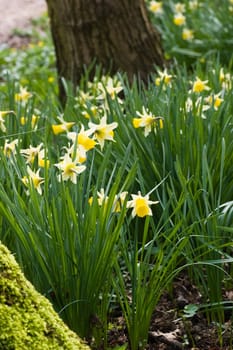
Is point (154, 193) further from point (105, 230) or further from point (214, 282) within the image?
point (105, 230)

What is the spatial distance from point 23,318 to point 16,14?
861 centimetres

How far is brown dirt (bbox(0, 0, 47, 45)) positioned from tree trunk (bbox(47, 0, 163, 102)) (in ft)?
13.9

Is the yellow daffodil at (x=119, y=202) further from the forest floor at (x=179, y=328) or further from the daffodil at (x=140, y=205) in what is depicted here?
the forest floor at (x=179, y=328)

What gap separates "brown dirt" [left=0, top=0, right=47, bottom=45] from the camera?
938cm

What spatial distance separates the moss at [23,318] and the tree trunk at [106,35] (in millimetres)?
3232

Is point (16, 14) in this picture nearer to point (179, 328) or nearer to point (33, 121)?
point (33, 121)

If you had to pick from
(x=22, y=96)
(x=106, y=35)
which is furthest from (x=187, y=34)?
(x=22, y=96)

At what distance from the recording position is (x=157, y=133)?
120 inches

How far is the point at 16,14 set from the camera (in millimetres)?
9914

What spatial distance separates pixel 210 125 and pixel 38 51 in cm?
537

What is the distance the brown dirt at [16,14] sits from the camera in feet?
30.8

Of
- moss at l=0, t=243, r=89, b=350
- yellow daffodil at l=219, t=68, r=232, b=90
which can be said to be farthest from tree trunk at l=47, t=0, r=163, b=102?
moss at l=0, t=243, r=89, b=350

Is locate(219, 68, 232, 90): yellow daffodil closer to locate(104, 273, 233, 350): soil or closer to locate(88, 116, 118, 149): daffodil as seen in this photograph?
locate(88, 116, 118, 149): daffodil

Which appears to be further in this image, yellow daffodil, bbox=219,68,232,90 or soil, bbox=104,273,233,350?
yellow daffodil, bbox=219,68,232,90
